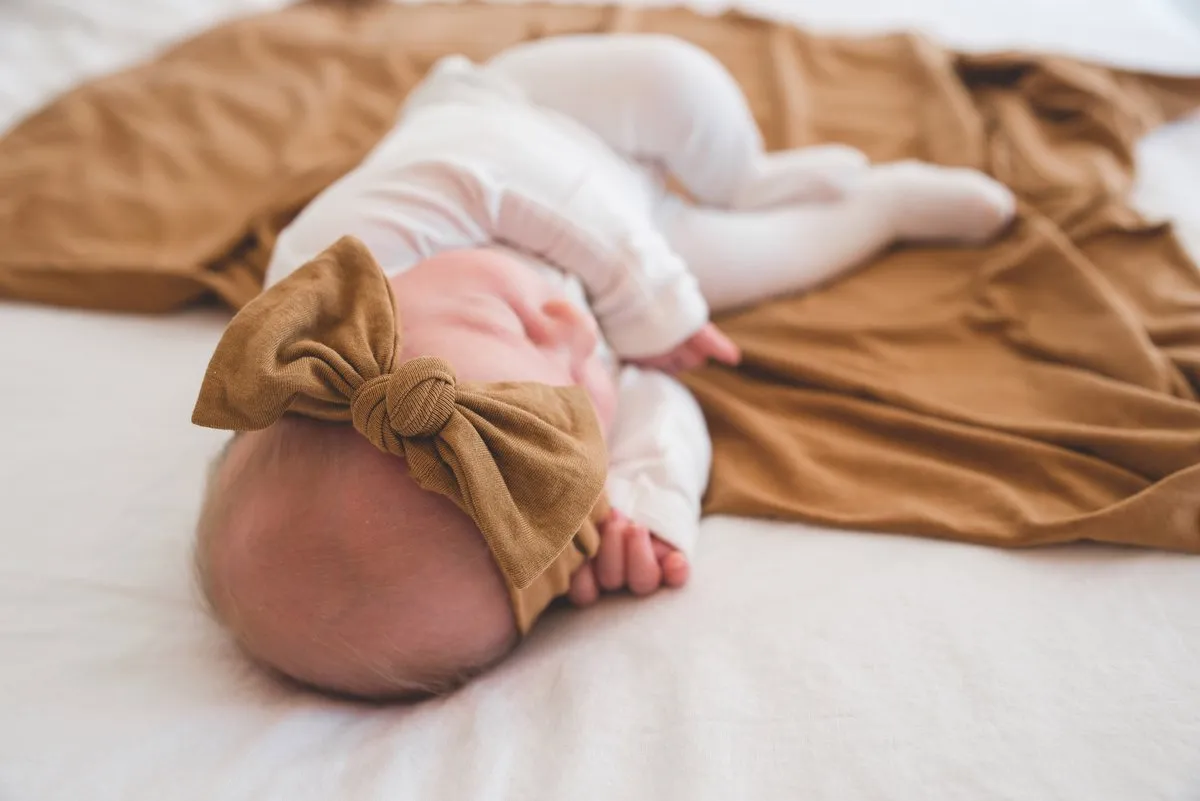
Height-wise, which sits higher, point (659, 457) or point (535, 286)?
point (535, 286)

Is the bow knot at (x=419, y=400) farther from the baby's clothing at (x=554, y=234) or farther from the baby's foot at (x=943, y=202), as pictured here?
the baby's foot at (x=943, y=202)

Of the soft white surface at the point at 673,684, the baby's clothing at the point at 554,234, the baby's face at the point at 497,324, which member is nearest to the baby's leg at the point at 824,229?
the baby's clothing at the point at 554,234

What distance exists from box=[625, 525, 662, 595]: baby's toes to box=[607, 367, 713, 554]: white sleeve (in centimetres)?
2

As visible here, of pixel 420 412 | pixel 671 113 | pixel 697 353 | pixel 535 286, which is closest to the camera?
pixel 420 412

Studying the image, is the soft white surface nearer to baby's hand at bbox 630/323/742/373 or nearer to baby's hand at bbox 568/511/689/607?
baby's hand at bbox 568/511/689/607

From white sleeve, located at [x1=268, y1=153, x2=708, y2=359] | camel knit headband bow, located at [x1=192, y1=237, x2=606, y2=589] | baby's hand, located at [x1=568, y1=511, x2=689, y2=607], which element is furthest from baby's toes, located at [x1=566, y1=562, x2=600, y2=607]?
white sleeve, located at [x1=268, y1=153, x2=708, y2=359]

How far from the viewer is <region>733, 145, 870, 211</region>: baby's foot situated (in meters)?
1.13

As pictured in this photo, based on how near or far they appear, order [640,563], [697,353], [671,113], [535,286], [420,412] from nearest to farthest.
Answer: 1. [420,412]
2. [640,563]
3. [535,286]
4. [697,353]
5. [671,113]

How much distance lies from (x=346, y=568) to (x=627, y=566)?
234mm

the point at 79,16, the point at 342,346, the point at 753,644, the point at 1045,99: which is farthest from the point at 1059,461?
the point at 79,16

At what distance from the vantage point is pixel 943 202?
3.60 feet

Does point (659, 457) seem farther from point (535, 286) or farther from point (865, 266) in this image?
point (865, 266)

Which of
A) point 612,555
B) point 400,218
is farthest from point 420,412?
point 400,218

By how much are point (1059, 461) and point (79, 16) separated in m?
1.65
